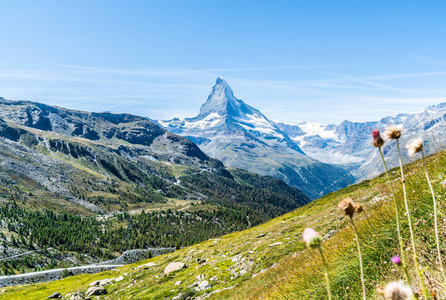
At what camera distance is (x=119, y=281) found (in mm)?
44906

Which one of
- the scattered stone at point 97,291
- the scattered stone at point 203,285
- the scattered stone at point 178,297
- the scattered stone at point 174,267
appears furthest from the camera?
the scattered stone at point 97,291

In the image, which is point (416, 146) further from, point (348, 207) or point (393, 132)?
point (348, 207)

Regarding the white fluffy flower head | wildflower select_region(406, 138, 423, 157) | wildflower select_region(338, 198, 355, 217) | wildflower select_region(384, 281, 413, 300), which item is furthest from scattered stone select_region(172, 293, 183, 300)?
wildflower select_region(384, 281, 413, 300)

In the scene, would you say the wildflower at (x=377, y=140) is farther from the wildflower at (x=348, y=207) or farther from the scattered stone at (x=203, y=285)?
the scattered stone at (x=203, y=285)

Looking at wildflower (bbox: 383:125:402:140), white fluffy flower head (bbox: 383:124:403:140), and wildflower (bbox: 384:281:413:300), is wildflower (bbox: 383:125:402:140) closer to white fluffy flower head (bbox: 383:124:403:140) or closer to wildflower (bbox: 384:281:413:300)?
white fluffy flower head (bbox: 383:124:403:140)

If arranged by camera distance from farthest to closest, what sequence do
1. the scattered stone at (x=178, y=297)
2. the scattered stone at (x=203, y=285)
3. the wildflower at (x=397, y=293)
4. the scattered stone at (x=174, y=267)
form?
the scattered stone at (x=174, y=267) < the scattered stone at (x=203, y=285) < the scattered stone at (x=178, y=297) < the wildflower at (x=397, y=293)

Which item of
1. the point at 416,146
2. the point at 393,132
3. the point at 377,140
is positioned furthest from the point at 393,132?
the point at 416,146

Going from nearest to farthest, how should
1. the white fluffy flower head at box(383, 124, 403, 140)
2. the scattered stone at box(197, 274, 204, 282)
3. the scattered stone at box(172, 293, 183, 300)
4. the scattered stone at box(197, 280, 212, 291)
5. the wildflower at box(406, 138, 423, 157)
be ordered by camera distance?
the white fluffy flower head at box(383, 124, 403, 140), the wildflower at box(406, 138, 423, 157), the scattered stone at box(172, 293, 183, 300), the scattered stone at box(197, 280, 212, 291), the scattered stone at box(197, 274, 204, 282)

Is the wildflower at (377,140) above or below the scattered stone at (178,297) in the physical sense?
above

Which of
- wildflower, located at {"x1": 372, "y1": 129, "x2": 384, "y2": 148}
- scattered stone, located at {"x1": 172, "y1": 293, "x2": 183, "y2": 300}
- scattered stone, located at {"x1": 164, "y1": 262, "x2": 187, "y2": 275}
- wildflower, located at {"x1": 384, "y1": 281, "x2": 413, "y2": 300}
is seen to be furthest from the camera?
scattered stone, located at {"x1": 164, "y1": 262, "x2": 187, "y2": 275}

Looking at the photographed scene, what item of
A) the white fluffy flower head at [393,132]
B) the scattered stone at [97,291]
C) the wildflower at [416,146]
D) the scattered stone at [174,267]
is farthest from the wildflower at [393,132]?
the scattered stone at [97,291]

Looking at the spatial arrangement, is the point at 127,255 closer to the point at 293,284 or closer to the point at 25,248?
the point at 25,248

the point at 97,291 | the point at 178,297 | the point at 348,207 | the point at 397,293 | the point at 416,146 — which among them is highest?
the point at 416,146

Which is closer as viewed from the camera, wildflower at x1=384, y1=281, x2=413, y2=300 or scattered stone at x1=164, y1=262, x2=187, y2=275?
wildflower at x1=384, y1=281, x2=413, y2=300
